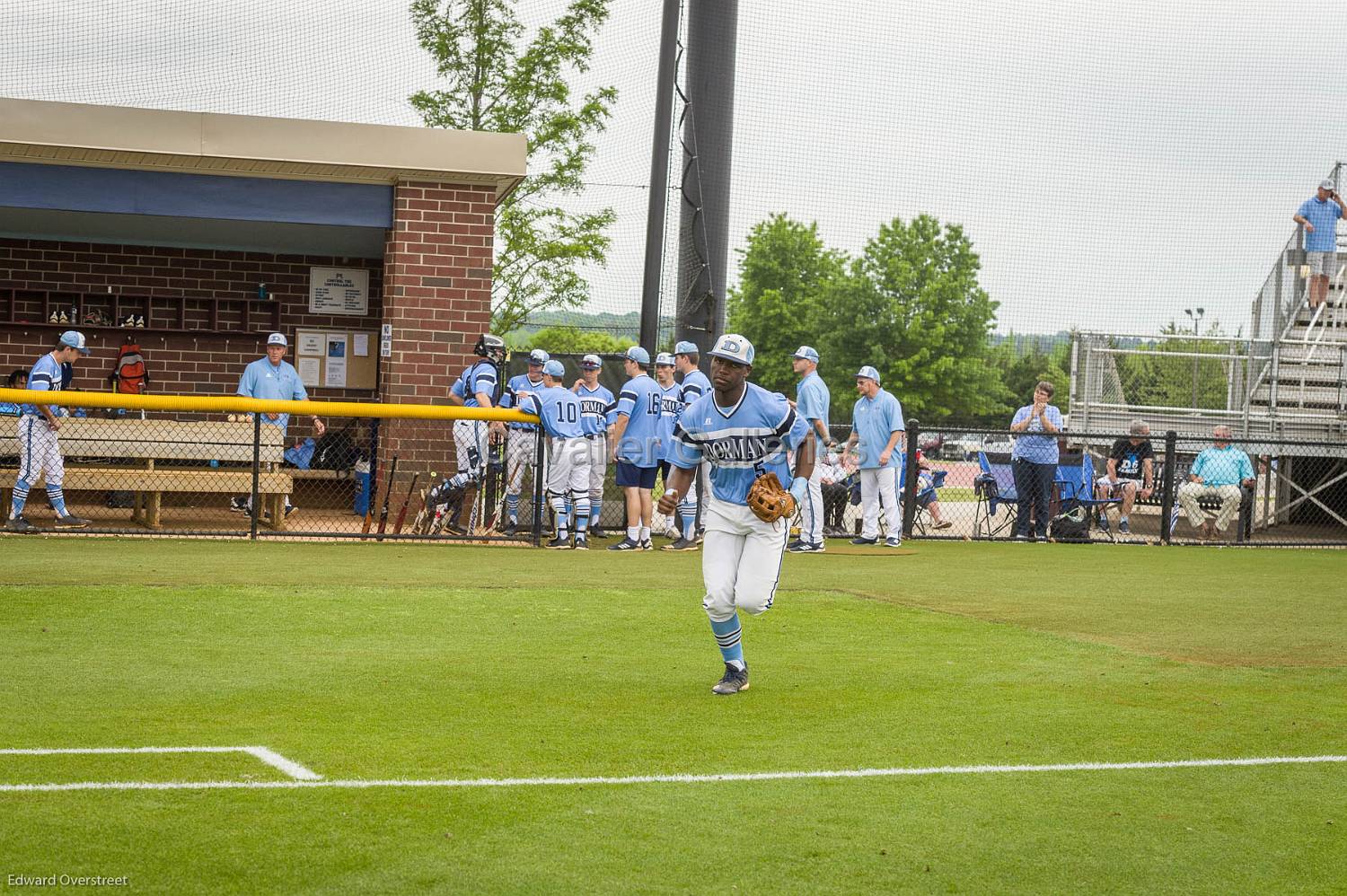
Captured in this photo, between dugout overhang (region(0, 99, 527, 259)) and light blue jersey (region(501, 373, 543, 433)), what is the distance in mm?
2351

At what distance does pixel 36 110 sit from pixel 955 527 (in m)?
14.3

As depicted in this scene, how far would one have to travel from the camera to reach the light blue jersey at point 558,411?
49.1 feet

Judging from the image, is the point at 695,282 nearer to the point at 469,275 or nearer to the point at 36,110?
the point at 469,275

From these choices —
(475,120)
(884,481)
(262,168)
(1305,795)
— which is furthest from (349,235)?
(1305,795)

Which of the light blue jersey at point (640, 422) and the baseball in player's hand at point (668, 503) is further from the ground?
the light blue jersey at point (640, 422)

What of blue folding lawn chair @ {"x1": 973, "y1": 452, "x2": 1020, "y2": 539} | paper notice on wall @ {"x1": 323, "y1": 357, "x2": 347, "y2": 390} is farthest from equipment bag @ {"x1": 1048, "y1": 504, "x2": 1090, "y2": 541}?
paper notice on wall @ {"x1": 323, "y1": 357, "x2": 347, "y2": 390}

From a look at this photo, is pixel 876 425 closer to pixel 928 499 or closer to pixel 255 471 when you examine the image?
pixel 928 499

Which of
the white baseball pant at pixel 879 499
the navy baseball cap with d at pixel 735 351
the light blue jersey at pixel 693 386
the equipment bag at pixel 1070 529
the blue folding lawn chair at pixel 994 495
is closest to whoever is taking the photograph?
the navy baseball cap with d at pixel 735 351

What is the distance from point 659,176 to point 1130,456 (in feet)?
28.8

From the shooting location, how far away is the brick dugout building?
51.2 ft

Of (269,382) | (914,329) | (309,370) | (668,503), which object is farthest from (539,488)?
(914,329)

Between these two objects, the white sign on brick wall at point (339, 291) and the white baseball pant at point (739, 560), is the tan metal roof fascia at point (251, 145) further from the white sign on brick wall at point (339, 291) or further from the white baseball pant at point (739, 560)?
the white baseball pant at point (739, 560)

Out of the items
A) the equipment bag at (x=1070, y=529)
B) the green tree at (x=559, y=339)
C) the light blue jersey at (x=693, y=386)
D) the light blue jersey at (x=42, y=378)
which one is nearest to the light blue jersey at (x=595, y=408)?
the light blue jersey at (x=693, y=386)

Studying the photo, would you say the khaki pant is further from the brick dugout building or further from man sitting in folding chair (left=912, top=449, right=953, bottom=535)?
the brick dugout building
